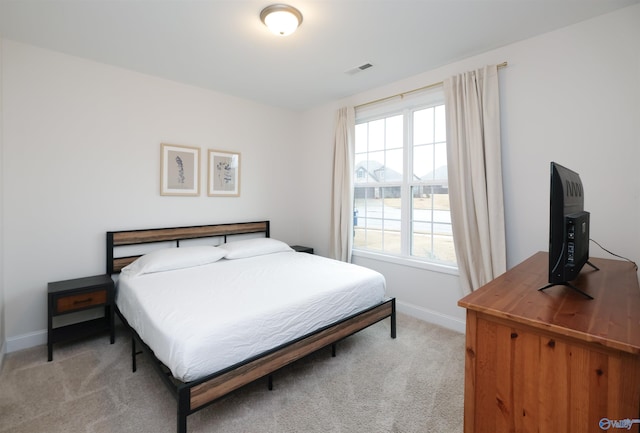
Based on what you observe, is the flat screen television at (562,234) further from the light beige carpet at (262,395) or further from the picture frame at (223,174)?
the picture frame at (223,174)

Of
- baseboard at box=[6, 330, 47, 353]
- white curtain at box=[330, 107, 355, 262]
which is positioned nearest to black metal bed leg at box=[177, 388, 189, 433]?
baseboard at box=[6, 330, 47, 353]


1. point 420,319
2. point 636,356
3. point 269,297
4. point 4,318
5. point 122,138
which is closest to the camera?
point 636,356

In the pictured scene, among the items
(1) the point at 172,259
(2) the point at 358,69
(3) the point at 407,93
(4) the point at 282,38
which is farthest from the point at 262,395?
(3) the point at 407,93

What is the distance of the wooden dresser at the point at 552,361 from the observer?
921mm

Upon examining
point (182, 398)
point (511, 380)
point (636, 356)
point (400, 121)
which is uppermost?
point (400, 121)

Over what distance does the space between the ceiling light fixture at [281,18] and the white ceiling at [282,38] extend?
0.17ft

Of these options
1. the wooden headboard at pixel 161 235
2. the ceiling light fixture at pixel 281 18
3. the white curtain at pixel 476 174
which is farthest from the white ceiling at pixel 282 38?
the wooden headboard at pixel 161 235

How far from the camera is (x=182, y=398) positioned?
1514mm

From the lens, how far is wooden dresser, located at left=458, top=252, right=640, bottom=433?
3.02ft

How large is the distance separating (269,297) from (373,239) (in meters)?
2.05

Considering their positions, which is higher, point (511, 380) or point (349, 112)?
point (349, 112)

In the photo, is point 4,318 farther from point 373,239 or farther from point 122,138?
point 373,239

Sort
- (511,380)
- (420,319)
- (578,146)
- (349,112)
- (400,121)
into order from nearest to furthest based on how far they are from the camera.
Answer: (511,380) < (578,146) < (420,319) < (400,121) < (349,112)

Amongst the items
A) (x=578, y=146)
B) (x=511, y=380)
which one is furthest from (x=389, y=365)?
(x=578, y=146)
